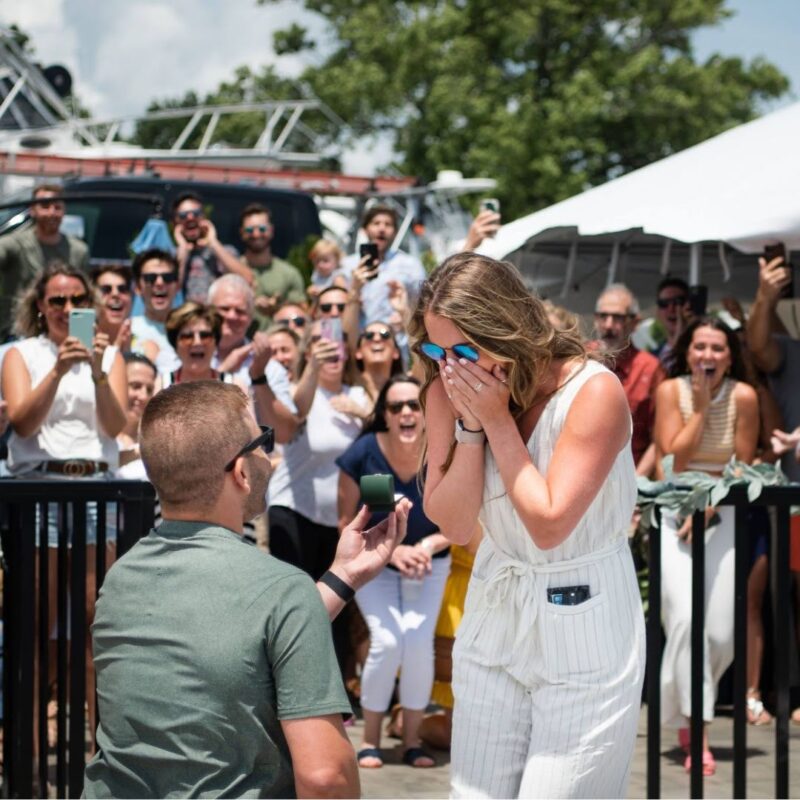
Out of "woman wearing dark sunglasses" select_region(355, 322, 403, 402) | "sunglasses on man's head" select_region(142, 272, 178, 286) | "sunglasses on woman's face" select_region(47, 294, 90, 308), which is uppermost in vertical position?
"sunglasses on man's head" select_region(142, 272, 178, 286)

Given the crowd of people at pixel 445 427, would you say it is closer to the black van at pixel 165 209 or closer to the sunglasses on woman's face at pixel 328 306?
the sunglasses on woman's face at pixel 328 306

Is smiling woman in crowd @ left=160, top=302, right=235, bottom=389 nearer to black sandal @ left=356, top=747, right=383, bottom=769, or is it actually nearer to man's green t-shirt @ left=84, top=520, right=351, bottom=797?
black sandal @ left=356, top=747, right=383, bottom=769

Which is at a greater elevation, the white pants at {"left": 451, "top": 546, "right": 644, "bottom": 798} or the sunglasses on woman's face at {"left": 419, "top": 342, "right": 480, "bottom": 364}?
the sunglasses on woman's face at {"left": 419, "top": 342, "right": 480, "bottom": 364}

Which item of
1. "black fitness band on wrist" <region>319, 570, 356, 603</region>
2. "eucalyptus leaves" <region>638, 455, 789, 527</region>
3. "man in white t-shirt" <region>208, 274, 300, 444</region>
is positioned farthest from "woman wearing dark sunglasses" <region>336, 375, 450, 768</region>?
"black fitness band on wrist" <region>319, 570, 356, 603</region>

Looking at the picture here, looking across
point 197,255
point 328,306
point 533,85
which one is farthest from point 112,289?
point 533,85

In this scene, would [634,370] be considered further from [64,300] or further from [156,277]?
[64,300]

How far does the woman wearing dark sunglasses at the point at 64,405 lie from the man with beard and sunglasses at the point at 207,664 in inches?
135

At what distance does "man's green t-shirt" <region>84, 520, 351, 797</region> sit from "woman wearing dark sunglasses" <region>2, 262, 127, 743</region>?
3498mm

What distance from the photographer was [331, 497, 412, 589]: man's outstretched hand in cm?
297

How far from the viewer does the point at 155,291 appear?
8125 mm

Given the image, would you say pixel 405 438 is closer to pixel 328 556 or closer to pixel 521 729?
pixel 328 556

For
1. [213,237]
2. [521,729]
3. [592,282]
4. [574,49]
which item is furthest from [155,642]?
[574,49]

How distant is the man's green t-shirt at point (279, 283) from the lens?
10.0 metres

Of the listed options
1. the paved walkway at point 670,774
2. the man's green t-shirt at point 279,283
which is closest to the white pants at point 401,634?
the paved walkway at point 670,774
